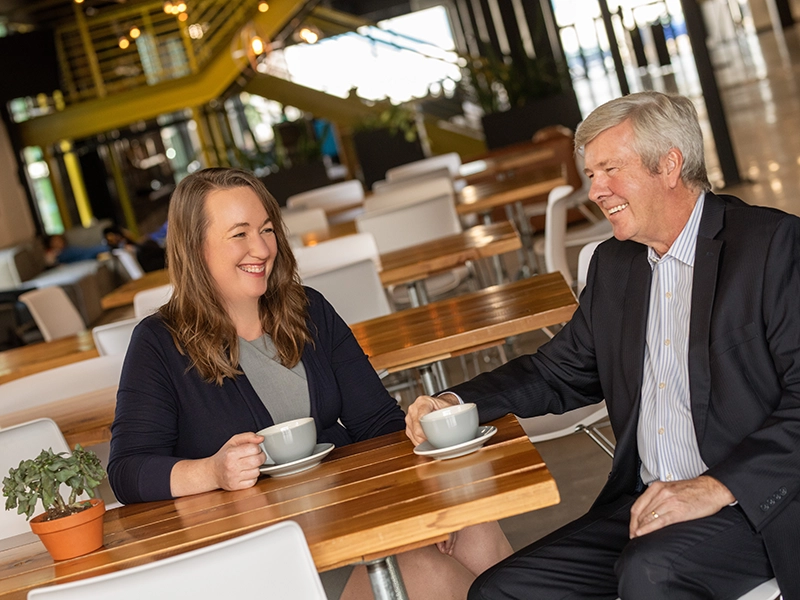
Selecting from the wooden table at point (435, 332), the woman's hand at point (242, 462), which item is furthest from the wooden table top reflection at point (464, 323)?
the woman's hand at point (242, 462)

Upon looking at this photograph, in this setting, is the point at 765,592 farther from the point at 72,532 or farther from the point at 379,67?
the point at 379,67

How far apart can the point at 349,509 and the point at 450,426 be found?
24 cm

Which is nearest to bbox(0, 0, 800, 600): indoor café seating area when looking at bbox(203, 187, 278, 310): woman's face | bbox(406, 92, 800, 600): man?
bbox(406, 92, 800, 600): man

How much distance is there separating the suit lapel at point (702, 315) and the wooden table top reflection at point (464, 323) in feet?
2.67

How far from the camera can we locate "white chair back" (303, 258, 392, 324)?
3.58 m

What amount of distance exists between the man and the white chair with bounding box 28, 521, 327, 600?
0.59 m

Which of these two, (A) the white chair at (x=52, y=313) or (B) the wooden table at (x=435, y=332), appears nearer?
(B) the wooden table at (x=435, y=332)

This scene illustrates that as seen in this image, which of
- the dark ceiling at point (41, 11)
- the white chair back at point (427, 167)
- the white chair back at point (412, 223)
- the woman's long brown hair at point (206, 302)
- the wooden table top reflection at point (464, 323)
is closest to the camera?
the woman's long brown hair at point (206, 302)

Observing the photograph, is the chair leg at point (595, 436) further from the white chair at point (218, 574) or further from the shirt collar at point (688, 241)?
the white chair at point (218, 574)

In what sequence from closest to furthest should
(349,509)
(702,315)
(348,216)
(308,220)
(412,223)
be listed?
(349,509) < (702,315) < (412,223) < (308,220) < (348,216)

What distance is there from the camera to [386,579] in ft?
5.25

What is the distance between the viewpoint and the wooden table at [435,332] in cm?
264

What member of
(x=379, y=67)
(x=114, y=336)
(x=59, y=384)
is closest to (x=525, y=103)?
(x=379, y=67)

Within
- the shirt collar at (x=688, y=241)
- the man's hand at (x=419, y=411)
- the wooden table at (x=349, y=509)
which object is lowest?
the wooden table at (x=349, y=509)
